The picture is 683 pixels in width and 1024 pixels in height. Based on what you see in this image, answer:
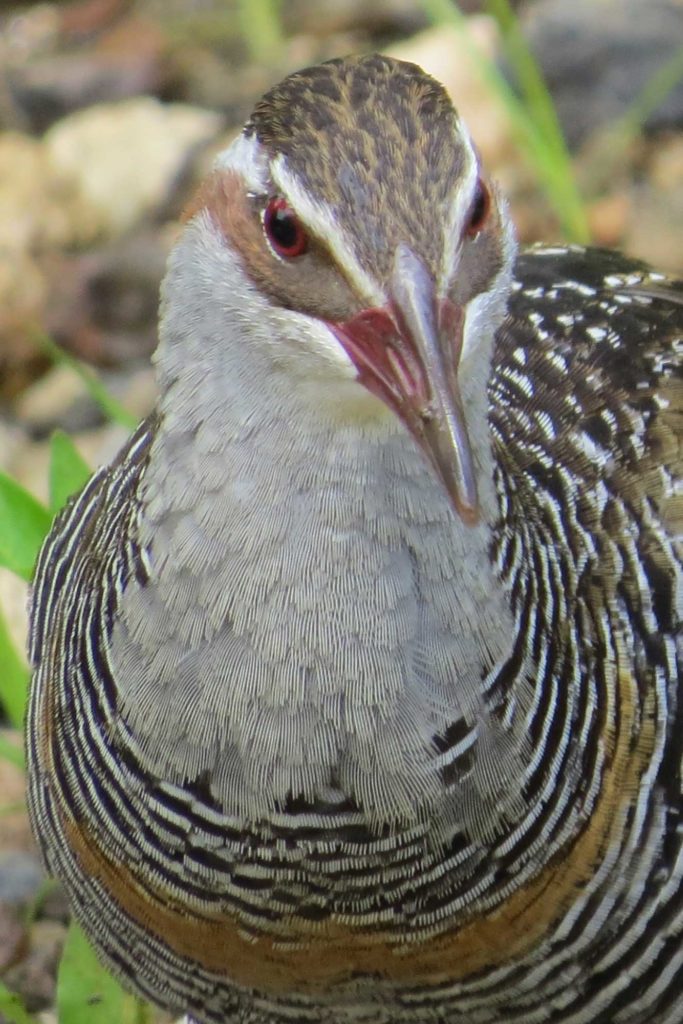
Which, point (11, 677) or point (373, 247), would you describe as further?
point (11, 677)

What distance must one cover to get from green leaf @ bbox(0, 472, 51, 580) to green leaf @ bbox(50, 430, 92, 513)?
0.40ft

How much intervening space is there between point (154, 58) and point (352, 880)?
5129 millimetres

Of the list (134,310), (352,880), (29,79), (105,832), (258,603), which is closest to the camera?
(258,603)

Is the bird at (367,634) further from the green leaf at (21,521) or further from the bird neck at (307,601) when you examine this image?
the green leaf at (21,521)

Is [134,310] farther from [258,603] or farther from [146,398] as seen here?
[258,603]

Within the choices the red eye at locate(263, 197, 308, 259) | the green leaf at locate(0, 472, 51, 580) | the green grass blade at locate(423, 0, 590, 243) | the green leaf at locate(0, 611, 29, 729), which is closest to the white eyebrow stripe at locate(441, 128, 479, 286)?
the red eye at locate(263, 197, 308, 259)

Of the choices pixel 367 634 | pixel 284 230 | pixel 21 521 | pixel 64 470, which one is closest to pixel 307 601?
pixel 367 634

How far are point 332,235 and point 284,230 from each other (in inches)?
3.8

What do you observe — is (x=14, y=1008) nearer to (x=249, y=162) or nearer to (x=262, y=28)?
(x=249, y=162)

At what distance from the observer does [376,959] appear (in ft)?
8.66

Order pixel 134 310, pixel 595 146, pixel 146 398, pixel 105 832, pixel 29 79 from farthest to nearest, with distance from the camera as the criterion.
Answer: pixel 29 79 → pixel 595 146 → pixel 134 310 → pixel 146 398 → pixel 105 832

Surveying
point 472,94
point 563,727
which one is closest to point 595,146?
point 472,94

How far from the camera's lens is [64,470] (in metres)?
3.95

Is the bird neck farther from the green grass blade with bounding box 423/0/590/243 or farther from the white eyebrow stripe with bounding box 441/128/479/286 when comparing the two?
the green grass blade with bounding box 423/0/590/243
